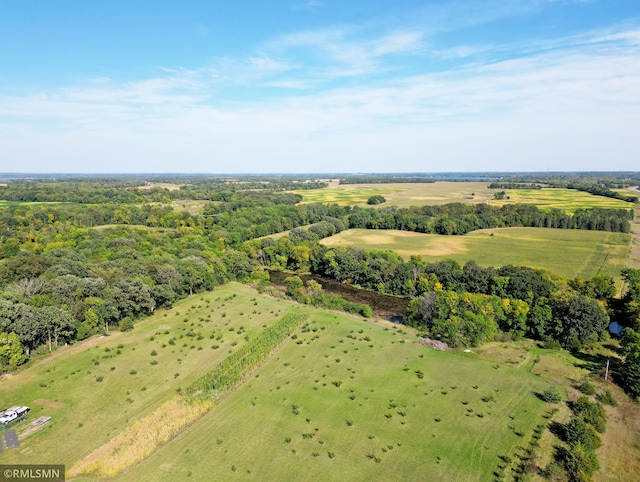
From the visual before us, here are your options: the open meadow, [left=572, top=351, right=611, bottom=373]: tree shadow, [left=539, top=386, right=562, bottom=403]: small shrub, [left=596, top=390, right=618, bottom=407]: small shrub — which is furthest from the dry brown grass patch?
[left=572, top=351, right=611, bottom=373]: tree shadow

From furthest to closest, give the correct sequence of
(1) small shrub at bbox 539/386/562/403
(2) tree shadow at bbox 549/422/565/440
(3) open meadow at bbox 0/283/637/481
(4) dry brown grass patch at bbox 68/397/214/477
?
(1) small shrub at bbox 539/386/562/403, (2) tree shadow at bbox 549/422/565/440, (3) open meadow at bbox 0/283/637/481, (4) dry brown grass patch at bbox 68/397/214/477

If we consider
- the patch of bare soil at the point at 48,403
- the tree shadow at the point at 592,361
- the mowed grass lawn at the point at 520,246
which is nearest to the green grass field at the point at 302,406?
the patch of bare soil at the point at 48,403

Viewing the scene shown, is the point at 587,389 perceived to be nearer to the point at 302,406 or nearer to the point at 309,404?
the point at 309,404

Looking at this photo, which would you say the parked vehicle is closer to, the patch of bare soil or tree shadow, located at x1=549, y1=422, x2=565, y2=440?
the patch of bare soil

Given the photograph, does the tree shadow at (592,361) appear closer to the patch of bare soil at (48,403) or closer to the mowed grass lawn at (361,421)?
the mowed grass lawn at (361,421)

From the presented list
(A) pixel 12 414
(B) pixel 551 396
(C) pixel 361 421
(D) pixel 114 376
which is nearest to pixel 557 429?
(B) pixel 551 396
